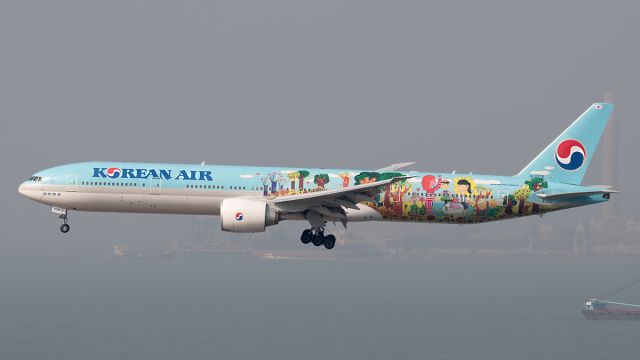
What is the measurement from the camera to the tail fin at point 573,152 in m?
64.3

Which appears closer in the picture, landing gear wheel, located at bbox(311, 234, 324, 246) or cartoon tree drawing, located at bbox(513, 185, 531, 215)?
landing gear wheel, located at bbox(311, 234, 324, 246)

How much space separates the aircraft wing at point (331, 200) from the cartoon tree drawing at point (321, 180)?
148cm

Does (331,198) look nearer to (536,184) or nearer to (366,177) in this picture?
(366,177)

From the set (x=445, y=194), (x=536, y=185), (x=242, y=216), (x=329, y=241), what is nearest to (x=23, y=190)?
(x=242, y=216)

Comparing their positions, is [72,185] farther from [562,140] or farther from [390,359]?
[390,359]

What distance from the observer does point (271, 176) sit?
195 ft

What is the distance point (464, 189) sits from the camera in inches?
2409

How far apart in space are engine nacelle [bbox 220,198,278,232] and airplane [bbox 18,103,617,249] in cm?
6

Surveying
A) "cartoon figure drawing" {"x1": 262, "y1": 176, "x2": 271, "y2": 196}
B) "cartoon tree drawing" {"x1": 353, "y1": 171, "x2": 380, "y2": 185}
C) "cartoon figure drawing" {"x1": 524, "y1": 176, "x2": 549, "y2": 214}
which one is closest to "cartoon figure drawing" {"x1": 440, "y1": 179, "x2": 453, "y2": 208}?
"cartoon tree drawing" {"x1": 353, "y1": 171, "x2": 380, "y2": 185}

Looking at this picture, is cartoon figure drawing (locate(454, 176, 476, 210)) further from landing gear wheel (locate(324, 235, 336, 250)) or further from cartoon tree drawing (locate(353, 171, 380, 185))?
landing gear wheel (locate(324, 235, 336, 250))

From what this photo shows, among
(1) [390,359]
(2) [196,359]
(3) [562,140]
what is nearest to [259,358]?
(2) [196,359]

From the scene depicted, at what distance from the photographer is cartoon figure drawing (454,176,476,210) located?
200 ft

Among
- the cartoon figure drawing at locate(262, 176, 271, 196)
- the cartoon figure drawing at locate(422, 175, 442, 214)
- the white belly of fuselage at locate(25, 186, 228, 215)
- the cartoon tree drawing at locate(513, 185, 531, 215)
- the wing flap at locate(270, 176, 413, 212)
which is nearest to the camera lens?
the wing flap at locate(270, 176, 413, 212)

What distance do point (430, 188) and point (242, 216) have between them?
1199 cm
